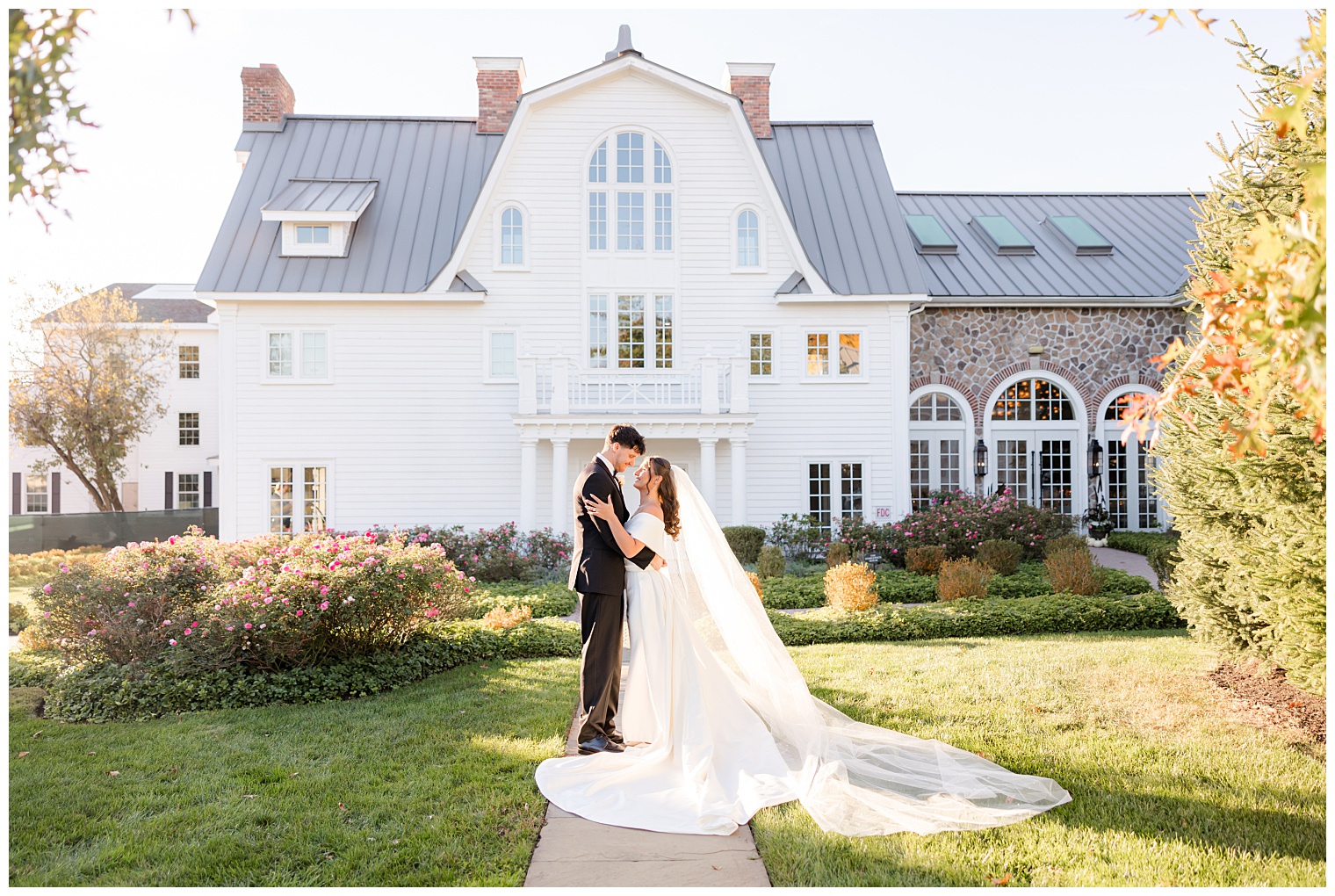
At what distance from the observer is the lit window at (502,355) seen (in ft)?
52.5

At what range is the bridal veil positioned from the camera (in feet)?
13.8

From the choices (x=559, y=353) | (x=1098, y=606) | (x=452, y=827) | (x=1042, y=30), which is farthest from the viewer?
(x=559, y=353)

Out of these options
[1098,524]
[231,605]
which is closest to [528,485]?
[231,605]

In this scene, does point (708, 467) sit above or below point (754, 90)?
below

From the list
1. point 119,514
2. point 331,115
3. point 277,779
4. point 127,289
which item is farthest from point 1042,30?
point 127,289

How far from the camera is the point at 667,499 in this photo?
5621 mm

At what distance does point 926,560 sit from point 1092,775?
338 inches

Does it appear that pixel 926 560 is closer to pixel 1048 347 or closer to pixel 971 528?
pixel 971 528

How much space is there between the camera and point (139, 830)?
165 inches

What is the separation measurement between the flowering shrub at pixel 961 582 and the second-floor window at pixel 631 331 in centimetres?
713

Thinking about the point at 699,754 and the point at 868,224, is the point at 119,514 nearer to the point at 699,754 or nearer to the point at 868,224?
the point at 868,224

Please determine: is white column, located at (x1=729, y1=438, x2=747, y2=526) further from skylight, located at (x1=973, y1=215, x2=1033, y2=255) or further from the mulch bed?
the mulch bed

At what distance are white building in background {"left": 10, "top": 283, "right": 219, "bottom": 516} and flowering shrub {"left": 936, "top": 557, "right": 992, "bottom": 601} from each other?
23.7 meters

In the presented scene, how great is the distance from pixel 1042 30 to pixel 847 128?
504 inches
